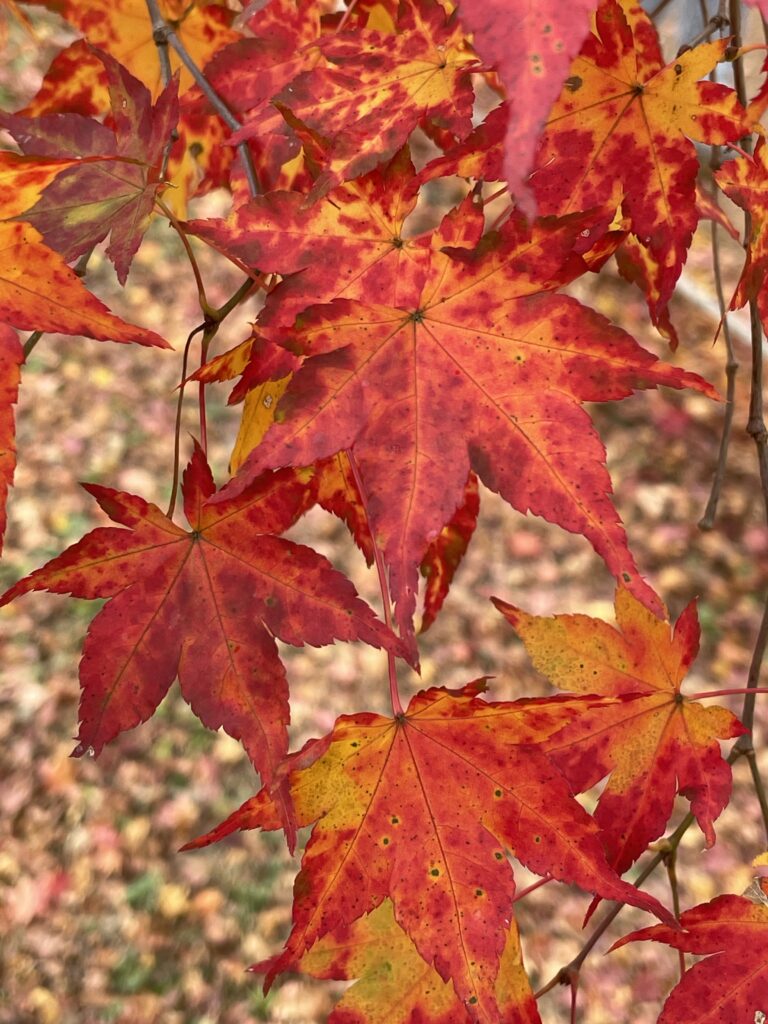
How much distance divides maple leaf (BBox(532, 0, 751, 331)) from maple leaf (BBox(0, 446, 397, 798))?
1.06 feet

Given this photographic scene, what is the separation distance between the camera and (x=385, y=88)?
0.70m

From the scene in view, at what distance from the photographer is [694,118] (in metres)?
0.72

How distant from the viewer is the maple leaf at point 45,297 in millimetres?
628

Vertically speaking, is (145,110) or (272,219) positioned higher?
(145,110)

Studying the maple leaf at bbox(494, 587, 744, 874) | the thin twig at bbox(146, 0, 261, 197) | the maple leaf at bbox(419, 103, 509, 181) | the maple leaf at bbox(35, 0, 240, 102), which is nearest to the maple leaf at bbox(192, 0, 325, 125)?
the thin twig at bbox(146, 0, 261, 197)

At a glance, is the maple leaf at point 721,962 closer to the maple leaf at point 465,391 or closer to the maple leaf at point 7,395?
the maple leaf at point 465,391

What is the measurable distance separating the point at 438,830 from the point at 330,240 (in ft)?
1.49

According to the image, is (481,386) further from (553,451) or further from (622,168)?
(622,168)

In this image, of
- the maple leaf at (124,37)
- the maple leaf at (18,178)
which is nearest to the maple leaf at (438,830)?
the maple leaf at (18,178)

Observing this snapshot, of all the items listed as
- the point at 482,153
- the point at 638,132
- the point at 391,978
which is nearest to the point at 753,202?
the point at 638,132

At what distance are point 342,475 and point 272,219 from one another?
0.88 feet

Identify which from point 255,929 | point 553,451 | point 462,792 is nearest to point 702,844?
point 255,929

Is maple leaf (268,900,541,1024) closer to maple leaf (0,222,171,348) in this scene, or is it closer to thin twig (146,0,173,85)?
maple leaf (0,222,171,348)

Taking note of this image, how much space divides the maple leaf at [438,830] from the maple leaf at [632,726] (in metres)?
0.06
